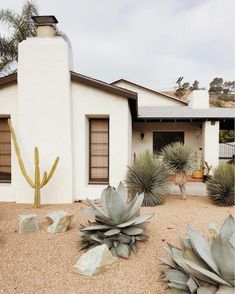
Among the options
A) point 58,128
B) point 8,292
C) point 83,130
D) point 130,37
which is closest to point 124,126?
point 83,130

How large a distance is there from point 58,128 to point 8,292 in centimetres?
540

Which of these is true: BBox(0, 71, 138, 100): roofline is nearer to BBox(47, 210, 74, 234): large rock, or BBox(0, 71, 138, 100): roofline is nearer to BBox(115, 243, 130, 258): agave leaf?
BBox(47, 210, 74, 234): large rock

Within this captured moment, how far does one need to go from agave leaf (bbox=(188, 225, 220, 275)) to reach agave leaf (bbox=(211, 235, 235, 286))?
0.22 feet

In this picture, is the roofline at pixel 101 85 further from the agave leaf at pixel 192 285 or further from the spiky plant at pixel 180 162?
the agave leaf at pixel 192 285

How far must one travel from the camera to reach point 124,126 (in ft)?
28.7

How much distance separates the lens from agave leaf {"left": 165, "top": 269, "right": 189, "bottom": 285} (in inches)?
134

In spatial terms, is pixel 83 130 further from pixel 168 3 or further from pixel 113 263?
pixel 113 263

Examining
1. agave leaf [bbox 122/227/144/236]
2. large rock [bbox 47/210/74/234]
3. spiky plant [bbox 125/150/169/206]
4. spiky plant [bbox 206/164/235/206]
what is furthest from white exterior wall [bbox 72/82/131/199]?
agave leaf [bbox 122/227/144/236]

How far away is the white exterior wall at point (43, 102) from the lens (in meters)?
8.36

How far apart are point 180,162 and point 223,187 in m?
1.49

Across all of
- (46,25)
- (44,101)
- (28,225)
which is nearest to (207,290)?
(28,225)

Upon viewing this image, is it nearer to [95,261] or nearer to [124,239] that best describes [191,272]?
[95,261]

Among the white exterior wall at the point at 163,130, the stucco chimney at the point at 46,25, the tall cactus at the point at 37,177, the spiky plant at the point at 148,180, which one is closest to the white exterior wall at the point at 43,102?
the stucco chimney at the point at 46,25

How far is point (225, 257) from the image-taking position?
3.01 metres
